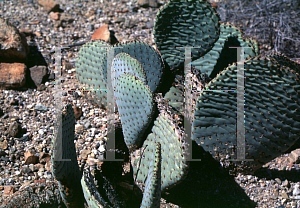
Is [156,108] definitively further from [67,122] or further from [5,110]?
[5,110]

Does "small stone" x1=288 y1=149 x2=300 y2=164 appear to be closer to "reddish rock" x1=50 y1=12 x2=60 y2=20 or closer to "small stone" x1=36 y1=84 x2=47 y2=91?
"small stone" x1=36 y1=84 x2=47 y2=91

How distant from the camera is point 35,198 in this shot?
6.57 feet

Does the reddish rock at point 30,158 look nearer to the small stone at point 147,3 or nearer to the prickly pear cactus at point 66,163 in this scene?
the prickly pear cactus at point 66,163

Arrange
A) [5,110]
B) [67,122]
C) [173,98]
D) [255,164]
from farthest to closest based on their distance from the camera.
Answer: [5,110] < [173,98] < [255,164] < [67,122]

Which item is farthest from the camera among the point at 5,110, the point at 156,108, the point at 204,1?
the point at 5,110

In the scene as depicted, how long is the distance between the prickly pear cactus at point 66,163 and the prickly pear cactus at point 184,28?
128 centimetres

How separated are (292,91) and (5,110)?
2596 millimetres

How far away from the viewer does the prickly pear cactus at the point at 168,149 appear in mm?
1883

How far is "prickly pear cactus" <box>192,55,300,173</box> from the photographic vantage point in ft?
6.05

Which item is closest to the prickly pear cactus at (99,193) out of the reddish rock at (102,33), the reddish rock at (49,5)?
the reddish rock at (102,33)

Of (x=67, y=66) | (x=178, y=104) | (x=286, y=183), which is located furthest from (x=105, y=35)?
(x=286, y=183)

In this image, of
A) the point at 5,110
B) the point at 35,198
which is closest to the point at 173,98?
the point at 35,198

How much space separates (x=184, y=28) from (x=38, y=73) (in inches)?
67.2

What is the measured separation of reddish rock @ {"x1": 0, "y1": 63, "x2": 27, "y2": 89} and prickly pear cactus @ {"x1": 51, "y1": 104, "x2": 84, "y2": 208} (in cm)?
161
